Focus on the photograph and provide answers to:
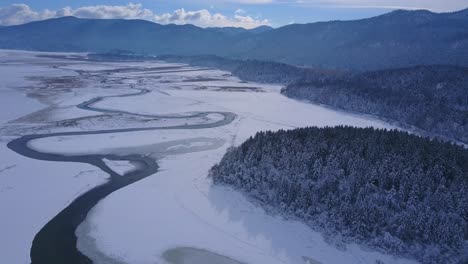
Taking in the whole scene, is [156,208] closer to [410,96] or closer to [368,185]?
[368,185]

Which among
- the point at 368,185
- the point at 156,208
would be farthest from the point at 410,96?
the point at 156,208

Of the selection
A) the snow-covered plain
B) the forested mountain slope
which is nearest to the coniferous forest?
the snow-covered plain

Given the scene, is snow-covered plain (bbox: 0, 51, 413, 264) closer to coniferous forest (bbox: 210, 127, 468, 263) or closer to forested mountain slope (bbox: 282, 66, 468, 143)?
coniferous forest (bbox: 210, 127, 468, 263)

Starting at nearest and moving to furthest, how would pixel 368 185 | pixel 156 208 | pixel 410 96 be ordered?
pixel 368 185 < pixel 156 208 < pixel 410 96

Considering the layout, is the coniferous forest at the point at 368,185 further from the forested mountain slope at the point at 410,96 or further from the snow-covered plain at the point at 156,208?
the forested mountain slope at the point at 410,96

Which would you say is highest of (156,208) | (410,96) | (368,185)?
(410,96)

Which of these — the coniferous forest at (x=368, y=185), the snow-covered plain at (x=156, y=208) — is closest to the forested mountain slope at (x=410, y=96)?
the coniferous forest at (x=368, y=185)

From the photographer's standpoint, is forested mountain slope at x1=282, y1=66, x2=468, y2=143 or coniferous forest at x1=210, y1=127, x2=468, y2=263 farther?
forested mountain slope at x1=282, y1=66, x2=468, y2=143

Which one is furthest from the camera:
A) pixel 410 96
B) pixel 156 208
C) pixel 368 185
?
pixel 410 96

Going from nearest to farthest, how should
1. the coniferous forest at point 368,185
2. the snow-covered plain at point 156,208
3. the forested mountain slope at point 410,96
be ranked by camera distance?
the snow-covered plain at point 156,208 < the coniferous forest at point 368,185 < the forested mountain slope at point 410,96

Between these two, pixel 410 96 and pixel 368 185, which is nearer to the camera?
pixel 368 185
